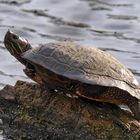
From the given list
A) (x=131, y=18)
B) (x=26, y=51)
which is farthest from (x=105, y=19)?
(x=26, y=51)

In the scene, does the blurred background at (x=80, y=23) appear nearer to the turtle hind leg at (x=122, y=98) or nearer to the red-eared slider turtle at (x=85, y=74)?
the red-eared slider turtle at (x=85, y=74)

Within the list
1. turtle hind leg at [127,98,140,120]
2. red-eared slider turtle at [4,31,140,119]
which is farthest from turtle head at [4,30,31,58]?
turtle hind leg at [127,98,140,120]

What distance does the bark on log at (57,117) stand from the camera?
5910 mm

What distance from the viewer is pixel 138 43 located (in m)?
10.7

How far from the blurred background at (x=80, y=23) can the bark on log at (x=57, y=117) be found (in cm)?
A: 320

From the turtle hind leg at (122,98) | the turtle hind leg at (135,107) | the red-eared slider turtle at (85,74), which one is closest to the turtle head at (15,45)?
the red-eared slider turtle at (85,74)

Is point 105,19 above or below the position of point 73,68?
below

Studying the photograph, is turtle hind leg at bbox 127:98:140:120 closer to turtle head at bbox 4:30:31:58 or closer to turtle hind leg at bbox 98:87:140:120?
turtle hind leg at bbox 98:87:140:120

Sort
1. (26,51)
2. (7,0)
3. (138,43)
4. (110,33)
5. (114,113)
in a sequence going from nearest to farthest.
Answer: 1. (114,113)
2. (26,51)
3. (138,43)
4. (110,33)
5. (7,0)

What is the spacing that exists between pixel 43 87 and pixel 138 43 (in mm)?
4711

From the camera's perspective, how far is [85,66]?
5.97m

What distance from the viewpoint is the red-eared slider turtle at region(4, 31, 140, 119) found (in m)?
5.91

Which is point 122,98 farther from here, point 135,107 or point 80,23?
point 80,23

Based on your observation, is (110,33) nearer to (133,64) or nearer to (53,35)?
(53,35)
